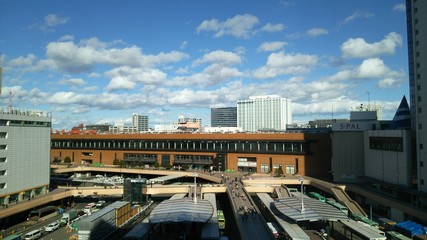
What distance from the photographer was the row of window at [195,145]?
84.4m

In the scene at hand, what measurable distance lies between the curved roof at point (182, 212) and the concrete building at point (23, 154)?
2596 cm

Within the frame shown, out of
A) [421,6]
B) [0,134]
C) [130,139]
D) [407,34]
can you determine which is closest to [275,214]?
[421,6]

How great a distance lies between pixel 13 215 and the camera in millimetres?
51594

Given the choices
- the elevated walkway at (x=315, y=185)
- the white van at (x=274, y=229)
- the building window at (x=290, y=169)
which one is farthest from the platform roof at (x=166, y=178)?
the white van at (x=274, y=229)

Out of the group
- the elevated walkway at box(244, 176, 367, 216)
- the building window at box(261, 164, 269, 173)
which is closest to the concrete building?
the elevated walkway at box(244, 176, 367, 216)

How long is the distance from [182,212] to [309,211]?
16.5 metres

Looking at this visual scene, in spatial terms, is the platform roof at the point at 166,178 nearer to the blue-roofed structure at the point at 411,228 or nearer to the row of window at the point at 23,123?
the row of window at the point at 23,123

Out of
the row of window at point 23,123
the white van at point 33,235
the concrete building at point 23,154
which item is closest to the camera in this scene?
the white van at point 33,235

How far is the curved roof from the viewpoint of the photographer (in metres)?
39.6

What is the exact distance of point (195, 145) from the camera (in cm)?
9644

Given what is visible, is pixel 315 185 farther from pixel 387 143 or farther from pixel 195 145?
pixel 195 145

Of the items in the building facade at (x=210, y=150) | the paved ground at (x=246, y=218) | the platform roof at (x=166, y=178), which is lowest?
the paved ground at (x=246, y=218)

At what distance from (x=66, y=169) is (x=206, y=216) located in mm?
68642

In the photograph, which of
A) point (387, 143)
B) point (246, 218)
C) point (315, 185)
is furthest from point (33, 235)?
point (387, 143)
